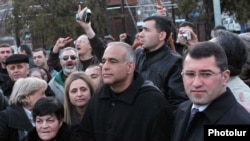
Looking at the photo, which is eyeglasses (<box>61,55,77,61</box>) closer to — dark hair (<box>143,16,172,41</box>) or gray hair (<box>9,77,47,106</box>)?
gray hair (<box>9,77,47,106</box>)

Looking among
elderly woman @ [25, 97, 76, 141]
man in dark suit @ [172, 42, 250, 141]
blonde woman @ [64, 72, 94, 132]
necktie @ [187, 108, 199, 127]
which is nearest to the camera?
man in dark suit @ [172, 42, 250, 141]

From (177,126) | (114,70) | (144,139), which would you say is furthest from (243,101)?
(114,70)

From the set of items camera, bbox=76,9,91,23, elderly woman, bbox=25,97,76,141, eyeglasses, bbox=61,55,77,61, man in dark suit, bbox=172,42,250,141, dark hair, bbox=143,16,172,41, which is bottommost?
elderly woman, bbox=25,97,76,141

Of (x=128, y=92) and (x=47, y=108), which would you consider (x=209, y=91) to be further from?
(x=47, y=108)

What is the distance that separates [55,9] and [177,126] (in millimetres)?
19162

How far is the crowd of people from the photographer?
107 inches

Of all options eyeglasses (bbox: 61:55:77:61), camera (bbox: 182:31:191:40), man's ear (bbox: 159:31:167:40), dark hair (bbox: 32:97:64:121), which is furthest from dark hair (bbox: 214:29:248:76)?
eyeglasses (bbox: 61:55:77:61)

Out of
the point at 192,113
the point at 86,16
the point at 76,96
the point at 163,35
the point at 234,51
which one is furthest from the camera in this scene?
the point at 86,16

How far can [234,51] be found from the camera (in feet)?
10.3

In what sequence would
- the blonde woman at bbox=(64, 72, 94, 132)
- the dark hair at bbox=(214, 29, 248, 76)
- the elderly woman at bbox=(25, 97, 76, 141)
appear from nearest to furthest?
the dark hair at bbox=(214, 29, 248, 76) < the elderly woman at bbox=(25, 97, 76, 141) < the blonde woman at bbox=(64, 72, 94, 132)

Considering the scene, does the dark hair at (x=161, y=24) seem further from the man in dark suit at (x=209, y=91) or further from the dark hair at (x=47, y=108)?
the man in dark suit at (x=209, y=91)

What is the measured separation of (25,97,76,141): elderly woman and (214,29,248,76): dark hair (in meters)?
1.59

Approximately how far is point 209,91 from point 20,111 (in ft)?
6.97

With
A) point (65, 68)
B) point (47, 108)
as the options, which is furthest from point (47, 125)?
point (65, 68)
